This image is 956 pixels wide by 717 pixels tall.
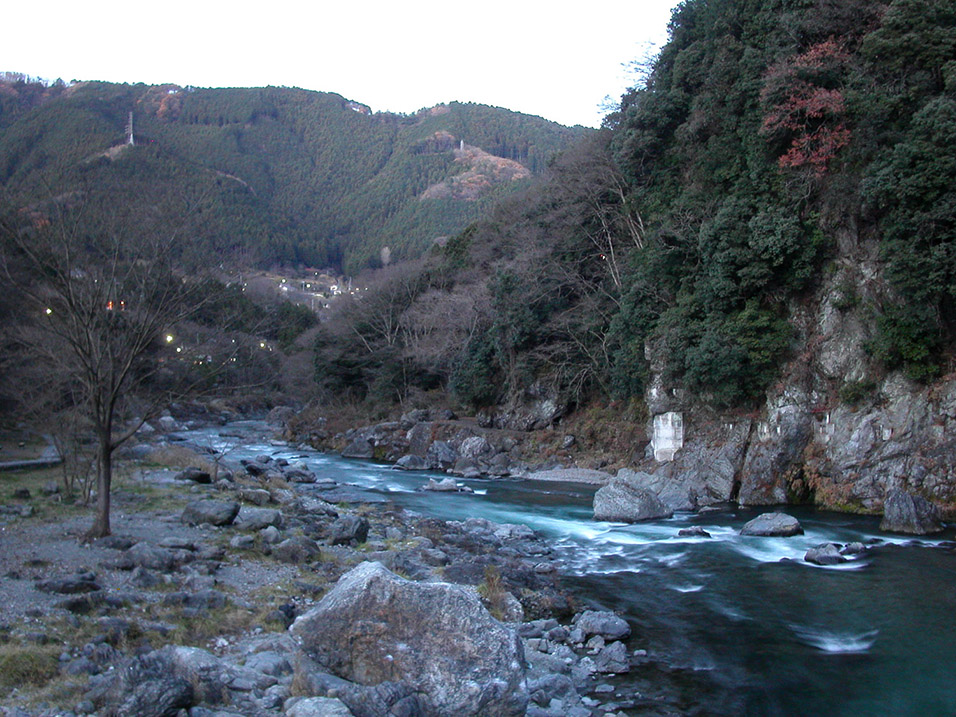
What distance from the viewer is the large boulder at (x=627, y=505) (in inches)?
742

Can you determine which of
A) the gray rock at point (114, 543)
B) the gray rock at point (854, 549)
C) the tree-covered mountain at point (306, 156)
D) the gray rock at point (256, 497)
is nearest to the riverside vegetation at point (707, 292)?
the gray rock at point (114, 543)

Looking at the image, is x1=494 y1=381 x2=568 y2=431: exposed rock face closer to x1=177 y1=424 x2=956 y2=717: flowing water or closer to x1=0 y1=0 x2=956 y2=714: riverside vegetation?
x1=0 y1=0 x2=956 y2=714: riverside vegetation

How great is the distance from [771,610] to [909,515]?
7.09 meters

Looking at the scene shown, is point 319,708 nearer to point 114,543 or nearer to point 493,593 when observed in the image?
point 493,593

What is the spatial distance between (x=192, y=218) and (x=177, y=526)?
6508 millimetres

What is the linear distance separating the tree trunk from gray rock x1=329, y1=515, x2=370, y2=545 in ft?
14.7

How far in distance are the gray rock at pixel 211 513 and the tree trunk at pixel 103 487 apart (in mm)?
2515

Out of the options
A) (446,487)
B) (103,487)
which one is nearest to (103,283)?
(103,487)

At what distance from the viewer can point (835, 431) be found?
2056cm

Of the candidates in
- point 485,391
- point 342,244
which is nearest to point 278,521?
Result: point 485,391

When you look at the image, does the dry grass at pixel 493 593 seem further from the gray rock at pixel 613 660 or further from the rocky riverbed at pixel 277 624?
the gray rock at pixel 613 660

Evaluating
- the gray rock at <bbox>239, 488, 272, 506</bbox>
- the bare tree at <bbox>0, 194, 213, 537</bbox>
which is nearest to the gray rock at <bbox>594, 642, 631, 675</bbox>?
the bare tree at <bbox>0, 194, 213, 537</bbox>

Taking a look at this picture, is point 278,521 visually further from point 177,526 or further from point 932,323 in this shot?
point 932,323

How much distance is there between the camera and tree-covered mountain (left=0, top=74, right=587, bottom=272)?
112m
